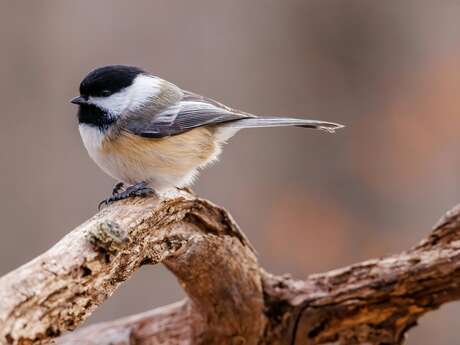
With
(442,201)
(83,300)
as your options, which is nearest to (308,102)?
(442,201)

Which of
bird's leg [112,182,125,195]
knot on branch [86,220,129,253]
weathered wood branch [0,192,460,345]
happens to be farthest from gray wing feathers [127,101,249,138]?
knot on branch [86,220,129,253]

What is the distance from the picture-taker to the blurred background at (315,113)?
14.2 ft

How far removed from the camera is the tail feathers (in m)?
2.69

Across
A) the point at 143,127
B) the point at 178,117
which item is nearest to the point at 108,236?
the point at 143,127

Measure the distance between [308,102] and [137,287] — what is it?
4.92 feet

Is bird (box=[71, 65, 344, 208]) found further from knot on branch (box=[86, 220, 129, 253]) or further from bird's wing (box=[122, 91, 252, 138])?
knot on branch (box=[86, 220, 129, 253])

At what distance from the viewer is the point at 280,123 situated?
2773mm

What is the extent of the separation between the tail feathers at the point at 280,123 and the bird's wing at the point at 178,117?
0.02 m

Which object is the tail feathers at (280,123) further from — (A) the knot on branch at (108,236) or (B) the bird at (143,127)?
(A) the knot on branch at (108,236)

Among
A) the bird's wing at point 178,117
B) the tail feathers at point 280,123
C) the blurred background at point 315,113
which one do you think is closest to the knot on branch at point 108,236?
the bird's wing at point 178,117

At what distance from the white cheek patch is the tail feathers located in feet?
1.10

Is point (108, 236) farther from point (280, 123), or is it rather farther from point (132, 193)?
point (280, 123)

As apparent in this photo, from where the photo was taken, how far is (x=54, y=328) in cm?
168

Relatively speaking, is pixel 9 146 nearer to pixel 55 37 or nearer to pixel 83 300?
pixel 55 37
